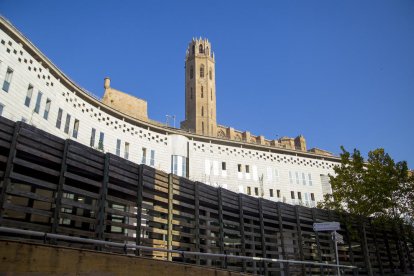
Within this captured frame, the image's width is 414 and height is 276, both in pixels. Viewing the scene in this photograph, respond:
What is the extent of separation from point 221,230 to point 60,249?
930 centimetres

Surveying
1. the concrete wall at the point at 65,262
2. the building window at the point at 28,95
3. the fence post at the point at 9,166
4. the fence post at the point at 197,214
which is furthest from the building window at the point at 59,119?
the concrete wall at the point at 65,262

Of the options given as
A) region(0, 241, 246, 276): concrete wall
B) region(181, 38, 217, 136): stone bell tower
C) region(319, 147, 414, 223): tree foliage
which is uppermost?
region(181, 38, 217, 136): stone bell tower

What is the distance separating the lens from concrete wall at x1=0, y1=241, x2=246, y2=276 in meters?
5.77

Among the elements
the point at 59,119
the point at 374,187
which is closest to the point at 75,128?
the point at 59,119

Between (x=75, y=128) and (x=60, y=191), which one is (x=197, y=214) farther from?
(x=75, y=128)

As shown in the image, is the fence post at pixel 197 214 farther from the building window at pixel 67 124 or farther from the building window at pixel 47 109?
the building window at pixel 67 124

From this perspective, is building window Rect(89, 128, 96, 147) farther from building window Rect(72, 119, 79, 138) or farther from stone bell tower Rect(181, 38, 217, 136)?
stone bell tower Rect(181, 38, 217, 136)

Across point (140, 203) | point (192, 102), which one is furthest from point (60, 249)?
point (192, 102)

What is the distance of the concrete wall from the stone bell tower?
73.8 metres

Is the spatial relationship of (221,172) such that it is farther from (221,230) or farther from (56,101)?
(221,230)

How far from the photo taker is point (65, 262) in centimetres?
643

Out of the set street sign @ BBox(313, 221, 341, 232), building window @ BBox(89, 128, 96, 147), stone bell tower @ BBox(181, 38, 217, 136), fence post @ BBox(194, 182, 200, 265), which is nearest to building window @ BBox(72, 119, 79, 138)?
building window @ BBox(89, 128, 96, 147)

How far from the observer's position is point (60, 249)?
641cm

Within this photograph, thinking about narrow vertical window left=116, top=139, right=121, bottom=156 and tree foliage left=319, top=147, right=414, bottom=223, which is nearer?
tree foliage left=319, top=147, right=414, bottom=223
